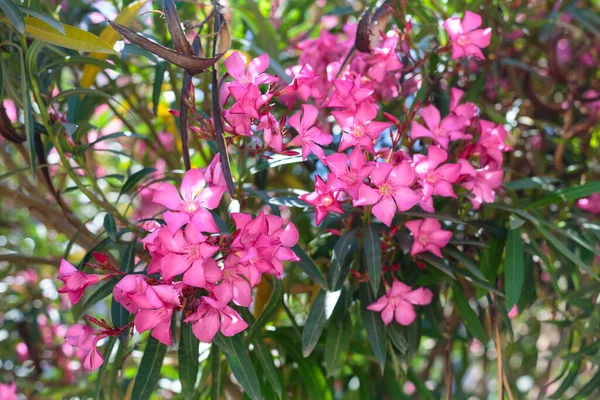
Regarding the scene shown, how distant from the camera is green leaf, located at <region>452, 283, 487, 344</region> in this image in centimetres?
107

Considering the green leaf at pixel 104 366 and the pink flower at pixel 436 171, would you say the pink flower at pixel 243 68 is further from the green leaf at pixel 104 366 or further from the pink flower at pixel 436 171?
the green leaf at pixel 104 366

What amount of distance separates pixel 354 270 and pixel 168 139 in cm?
97

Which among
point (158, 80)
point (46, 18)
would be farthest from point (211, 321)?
point (158, 80)

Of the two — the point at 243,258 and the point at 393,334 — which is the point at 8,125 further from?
the point at 393,334

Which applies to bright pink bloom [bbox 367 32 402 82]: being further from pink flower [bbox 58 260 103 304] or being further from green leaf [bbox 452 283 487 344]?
pink flower [bbox 58 260 103 304]

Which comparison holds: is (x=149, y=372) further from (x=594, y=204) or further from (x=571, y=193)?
(x=594, y=204)

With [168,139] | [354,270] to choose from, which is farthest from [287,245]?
[168,139]

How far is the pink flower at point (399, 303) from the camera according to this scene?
94 cm

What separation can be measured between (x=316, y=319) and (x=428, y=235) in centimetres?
19

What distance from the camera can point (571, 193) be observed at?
106 cm

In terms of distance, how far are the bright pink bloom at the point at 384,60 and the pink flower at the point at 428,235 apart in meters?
0.23

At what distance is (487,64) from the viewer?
141 centimetres

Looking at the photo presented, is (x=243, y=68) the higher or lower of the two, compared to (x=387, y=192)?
higher

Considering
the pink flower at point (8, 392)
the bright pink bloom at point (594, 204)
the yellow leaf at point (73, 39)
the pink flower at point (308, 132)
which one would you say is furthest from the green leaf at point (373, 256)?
the pink flower at point (8, 392)
